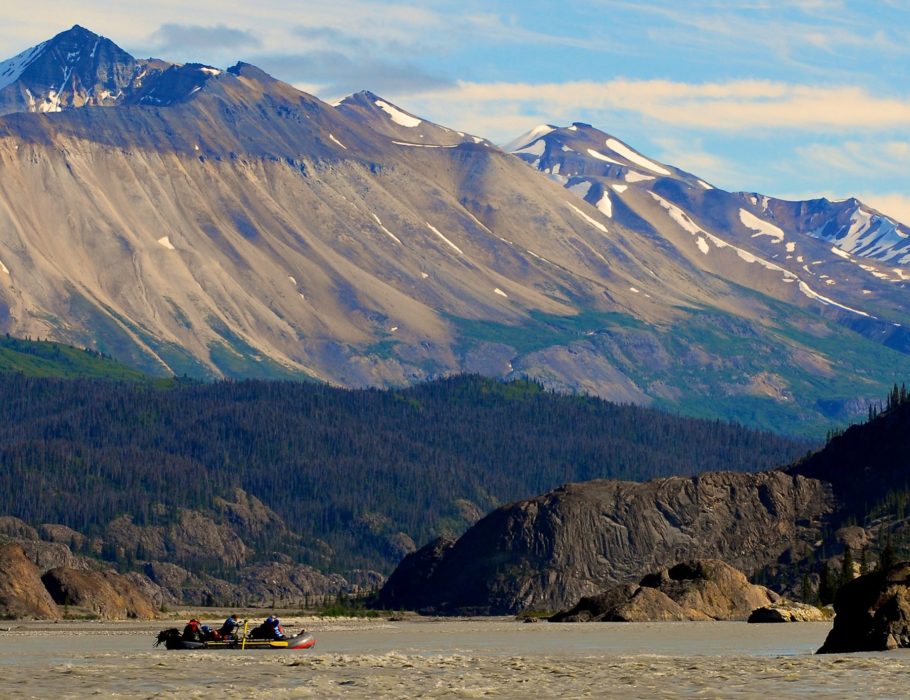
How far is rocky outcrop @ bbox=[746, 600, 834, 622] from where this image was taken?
189 meters

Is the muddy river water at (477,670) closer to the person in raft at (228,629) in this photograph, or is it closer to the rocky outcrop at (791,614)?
the person in raft at (228,629)

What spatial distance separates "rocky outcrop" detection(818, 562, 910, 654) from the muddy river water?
10.4 ft

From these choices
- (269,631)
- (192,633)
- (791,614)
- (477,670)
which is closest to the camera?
(477,670)

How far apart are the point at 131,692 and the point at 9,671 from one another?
1688 cm

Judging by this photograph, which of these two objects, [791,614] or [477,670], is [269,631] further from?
[791,614]

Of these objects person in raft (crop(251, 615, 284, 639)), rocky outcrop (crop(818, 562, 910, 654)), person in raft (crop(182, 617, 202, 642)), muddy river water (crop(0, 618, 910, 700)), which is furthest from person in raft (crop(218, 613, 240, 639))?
rocky outcrop (crop(818, 562, 910, 654))

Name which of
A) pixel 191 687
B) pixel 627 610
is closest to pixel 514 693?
pixel 191 687

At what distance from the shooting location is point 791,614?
190 metres

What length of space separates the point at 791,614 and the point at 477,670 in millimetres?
88430

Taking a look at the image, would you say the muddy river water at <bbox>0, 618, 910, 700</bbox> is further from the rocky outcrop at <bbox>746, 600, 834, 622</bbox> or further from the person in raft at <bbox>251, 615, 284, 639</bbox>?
the rocky outcrop at <bbox>746, 600, 834, 622</bbox>

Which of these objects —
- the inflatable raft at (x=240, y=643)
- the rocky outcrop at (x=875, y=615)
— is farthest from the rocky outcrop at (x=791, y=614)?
the rocky outcrop at (x=875, y=615)

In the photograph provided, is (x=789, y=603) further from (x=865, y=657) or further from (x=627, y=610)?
(x=865, y=657)

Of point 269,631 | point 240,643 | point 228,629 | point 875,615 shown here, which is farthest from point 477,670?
point 228,629

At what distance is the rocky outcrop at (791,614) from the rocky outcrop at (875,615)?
71233mm
